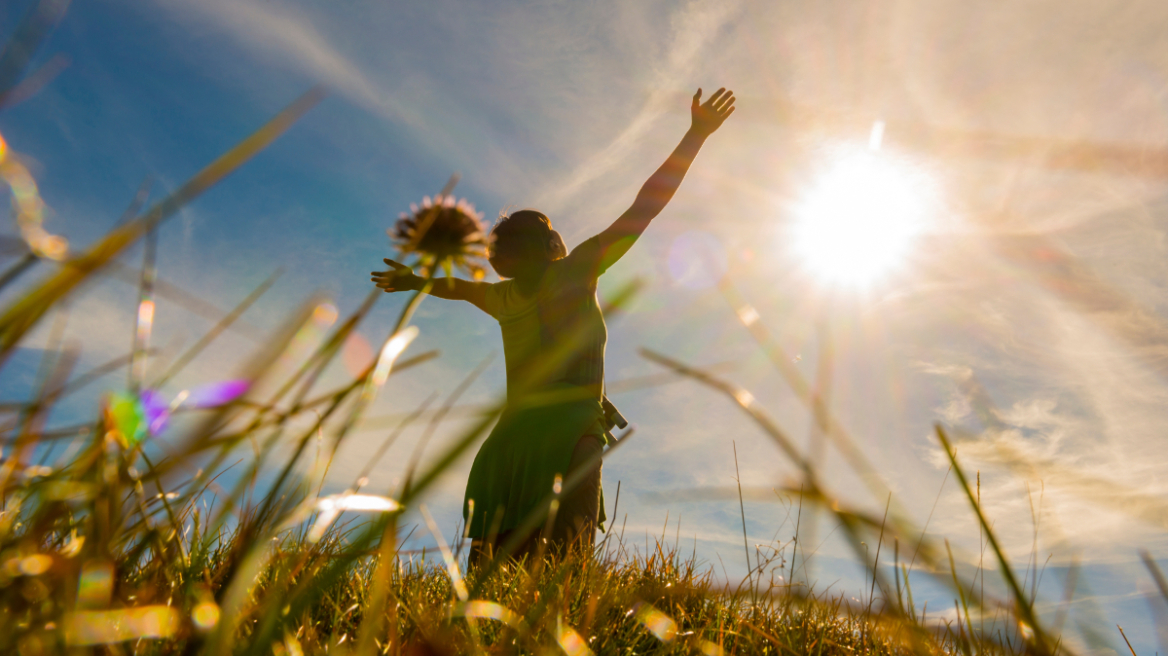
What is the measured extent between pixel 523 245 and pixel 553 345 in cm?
76

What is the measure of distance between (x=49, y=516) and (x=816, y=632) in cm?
195

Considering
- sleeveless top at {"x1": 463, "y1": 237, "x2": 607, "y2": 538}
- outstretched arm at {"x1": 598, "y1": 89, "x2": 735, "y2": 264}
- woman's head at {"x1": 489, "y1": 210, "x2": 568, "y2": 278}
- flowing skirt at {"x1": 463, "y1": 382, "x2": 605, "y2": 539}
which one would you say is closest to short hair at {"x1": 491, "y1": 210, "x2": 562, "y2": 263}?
woman's head at {"x1": 489, "y1": 210, "x2": 568, "y2": 278}

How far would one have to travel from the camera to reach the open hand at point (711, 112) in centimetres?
385

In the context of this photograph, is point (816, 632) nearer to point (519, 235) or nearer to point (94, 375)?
point (94, 375)

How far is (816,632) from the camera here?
187 centimetres

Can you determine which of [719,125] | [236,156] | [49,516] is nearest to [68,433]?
[49,516]

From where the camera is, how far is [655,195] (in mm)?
3699

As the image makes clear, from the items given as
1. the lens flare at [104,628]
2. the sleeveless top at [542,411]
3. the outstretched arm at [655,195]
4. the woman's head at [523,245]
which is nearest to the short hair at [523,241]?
the woman's head at [523,245]

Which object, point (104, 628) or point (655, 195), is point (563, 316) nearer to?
point (655, 195)

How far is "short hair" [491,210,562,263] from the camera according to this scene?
152 inches

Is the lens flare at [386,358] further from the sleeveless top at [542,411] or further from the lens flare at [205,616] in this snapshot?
the sleeveless top at [542,411]

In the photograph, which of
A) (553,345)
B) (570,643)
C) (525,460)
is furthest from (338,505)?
(525,460)

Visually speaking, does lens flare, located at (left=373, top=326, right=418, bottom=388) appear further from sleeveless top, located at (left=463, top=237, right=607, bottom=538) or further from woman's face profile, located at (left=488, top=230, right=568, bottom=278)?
woman's face profile, located at (left=488, top=230, right=568, bottom=278)

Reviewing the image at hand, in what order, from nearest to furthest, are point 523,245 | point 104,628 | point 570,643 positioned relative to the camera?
point 104,628 → point 570,643 → point 523,245
